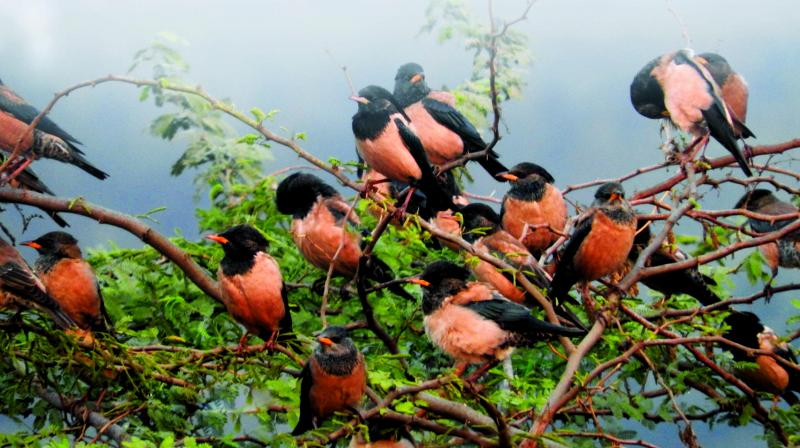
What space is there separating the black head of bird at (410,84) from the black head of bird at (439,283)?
8.07 feet

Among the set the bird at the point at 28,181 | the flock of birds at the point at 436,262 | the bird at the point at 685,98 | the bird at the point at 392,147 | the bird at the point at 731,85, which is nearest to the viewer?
the flock of birds at the point at 436,262

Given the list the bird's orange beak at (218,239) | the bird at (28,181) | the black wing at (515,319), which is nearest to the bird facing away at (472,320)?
the black wing at (515,319)

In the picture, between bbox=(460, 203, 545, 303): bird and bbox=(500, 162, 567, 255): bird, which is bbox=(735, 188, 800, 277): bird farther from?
→ bbox=(460, 203, 545, 303): bird

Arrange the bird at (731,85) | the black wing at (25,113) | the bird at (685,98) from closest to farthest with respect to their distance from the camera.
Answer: the black wing at (25,113)
the bird at (685,98)
the bird at (731,85)

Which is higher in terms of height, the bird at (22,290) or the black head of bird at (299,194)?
the black head of bird at (299,194)

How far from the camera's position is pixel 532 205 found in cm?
611

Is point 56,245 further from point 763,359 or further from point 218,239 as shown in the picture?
point 763,359

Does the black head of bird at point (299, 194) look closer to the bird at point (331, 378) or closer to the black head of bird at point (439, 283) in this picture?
the black head of bird at point (439, 283)

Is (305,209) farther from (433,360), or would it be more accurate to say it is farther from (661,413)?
(661,413)

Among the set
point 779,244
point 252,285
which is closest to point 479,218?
point 252,285

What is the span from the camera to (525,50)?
1081 centimetres

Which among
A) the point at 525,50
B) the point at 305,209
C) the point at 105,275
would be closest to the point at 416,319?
the point at 305,209

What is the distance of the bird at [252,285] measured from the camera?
5121 mm

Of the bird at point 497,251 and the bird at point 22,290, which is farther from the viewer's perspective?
the bird at point 497,251
